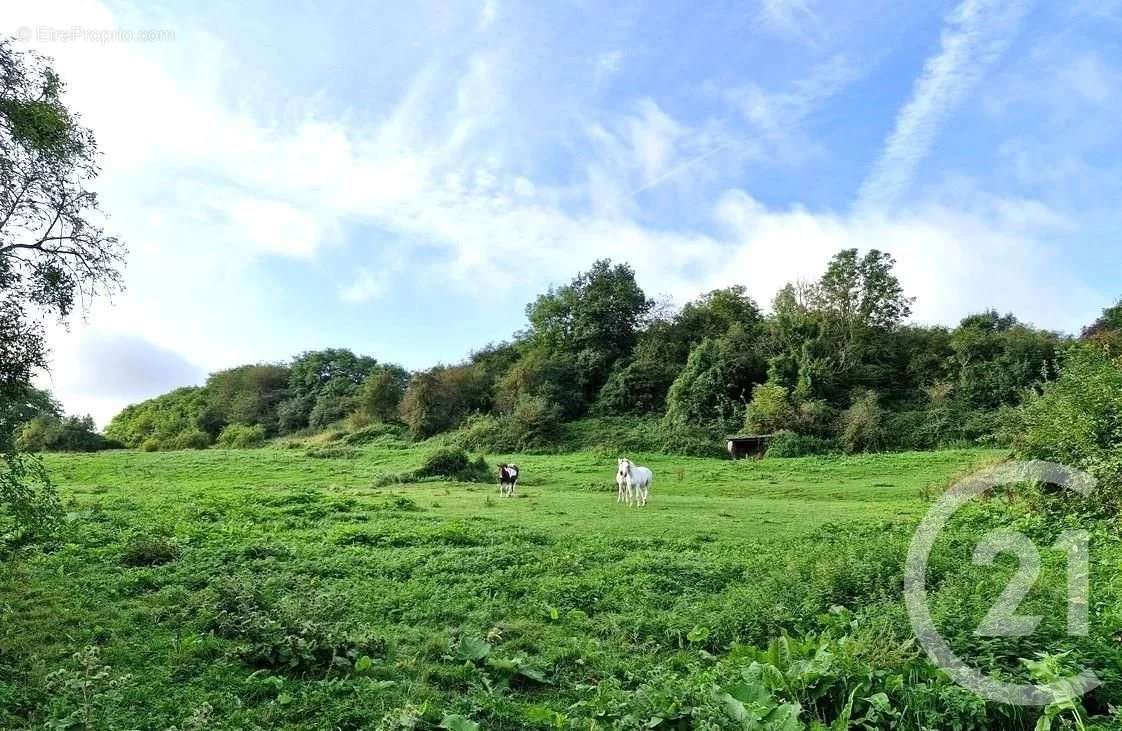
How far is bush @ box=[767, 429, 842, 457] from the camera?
32.8m

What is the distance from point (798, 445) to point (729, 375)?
370 inches

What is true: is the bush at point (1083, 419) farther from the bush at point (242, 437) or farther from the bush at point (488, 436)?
the bush at point (242, 437)

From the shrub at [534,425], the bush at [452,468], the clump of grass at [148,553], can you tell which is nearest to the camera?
the clump of grass at [148,553]

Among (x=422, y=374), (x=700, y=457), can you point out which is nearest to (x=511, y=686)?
(x=700, y=457)

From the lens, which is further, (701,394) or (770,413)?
(701,394)

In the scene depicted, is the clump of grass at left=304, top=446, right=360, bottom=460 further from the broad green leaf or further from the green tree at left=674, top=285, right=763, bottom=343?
the broad green leaf

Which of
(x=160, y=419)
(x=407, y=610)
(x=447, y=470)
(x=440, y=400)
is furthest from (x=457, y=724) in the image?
(x=160, y=419)

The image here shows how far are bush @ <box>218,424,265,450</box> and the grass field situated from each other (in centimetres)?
3900

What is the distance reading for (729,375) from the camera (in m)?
41.7

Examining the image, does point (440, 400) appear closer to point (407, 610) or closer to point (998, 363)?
point (998, 363)

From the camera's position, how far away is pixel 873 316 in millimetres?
43469

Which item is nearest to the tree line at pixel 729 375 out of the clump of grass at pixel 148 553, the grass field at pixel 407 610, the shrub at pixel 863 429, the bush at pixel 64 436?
the shrub at pixel 863 429

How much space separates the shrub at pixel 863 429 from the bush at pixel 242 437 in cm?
4303

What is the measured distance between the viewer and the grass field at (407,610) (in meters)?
5.81
